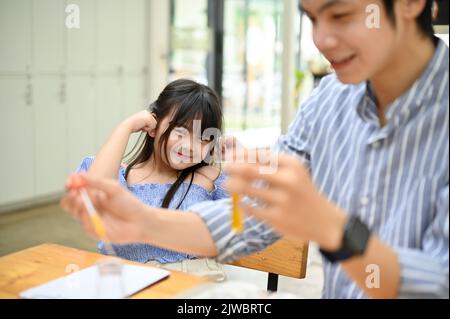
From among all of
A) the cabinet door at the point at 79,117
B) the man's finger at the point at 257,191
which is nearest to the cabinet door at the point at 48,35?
the cabinet door at the point at 79,117

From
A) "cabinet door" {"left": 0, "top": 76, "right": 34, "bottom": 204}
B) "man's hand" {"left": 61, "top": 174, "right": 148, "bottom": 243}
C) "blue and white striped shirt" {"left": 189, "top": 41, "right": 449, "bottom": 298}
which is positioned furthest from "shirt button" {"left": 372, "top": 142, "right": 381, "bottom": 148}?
"cabinet door" {"left": 0, "top": 76, "right": 34, "bottom": 204}

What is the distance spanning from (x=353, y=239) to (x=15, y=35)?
3752 mm

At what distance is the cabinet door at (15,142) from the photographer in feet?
12.6

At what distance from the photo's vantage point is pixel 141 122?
1556mm

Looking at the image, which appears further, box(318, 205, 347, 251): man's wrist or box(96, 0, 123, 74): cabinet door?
box(96, 0, 123, 74): cabinet door

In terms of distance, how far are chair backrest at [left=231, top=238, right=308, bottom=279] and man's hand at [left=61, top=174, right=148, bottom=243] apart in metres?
0.60

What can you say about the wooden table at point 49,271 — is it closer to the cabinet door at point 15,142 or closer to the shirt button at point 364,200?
the shirt button at point 364,200

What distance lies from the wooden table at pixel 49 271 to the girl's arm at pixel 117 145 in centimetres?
25

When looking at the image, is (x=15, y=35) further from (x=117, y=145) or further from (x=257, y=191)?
(x=257, y=191)

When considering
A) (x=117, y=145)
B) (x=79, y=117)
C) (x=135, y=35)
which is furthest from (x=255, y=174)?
(x=135, y=35)

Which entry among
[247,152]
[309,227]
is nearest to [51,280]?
[247,152]

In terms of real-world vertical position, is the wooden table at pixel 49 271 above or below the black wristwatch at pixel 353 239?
below

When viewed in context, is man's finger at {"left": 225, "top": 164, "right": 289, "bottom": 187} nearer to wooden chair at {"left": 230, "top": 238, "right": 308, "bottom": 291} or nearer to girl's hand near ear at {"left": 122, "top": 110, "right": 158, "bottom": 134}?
wooden chair at {"left": 230, "top": 238, "right": 308, "bottom": 291}

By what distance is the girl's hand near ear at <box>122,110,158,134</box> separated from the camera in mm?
1537
